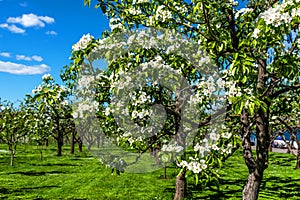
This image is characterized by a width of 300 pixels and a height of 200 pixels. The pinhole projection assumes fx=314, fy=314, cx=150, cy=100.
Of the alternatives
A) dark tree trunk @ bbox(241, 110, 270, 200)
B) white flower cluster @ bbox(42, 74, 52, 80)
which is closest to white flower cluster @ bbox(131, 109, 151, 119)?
dark tree trunk @ bbox(241, 110, 270, 200)

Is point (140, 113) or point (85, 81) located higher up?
point (85, 81)

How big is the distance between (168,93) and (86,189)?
29.0ft

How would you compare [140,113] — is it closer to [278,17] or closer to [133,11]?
[133,11]

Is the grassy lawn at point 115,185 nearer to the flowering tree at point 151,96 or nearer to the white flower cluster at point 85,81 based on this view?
the flowering tree at point 151,96

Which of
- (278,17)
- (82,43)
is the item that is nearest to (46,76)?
(82,43)

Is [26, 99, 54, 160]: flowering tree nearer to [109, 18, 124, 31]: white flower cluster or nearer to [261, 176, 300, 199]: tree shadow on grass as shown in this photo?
[261, 176, 300, 199]: tree shadow on grass

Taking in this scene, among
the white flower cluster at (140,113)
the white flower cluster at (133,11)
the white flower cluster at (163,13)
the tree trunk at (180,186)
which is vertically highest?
the white flower cluster at (133,11)

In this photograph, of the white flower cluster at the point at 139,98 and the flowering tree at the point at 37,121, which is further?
the flowering tree at the point at 37,121

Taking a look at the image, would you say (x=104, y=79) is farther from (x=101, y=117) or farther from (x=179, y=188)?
(x=179, y=188)

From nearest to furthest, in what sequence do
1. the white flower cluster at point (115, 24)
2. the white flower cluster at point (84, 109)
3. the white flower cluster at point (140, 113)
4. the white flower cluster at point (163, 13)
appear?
the white flower cluster at point (140, 113)
the white flower cluster at point (84, 109)
the white flower cluster at point (163, 13)
the white flower cluster at point (115, 24)

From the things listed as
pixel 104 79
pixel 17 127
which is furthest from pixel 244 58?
pixel 17 127

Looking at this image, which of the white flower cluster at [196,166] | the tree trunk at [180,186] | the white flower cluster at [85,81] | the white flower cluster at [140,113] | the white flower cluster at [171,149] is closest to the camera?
the white flower cluster at [196,166]

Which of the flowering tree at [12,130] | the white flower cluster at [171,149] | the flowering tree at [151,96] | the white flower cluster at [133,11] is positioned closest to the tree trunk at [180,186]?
the flowering tree at [151,96]

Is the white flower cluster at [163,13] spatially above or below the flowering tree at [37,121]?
above
